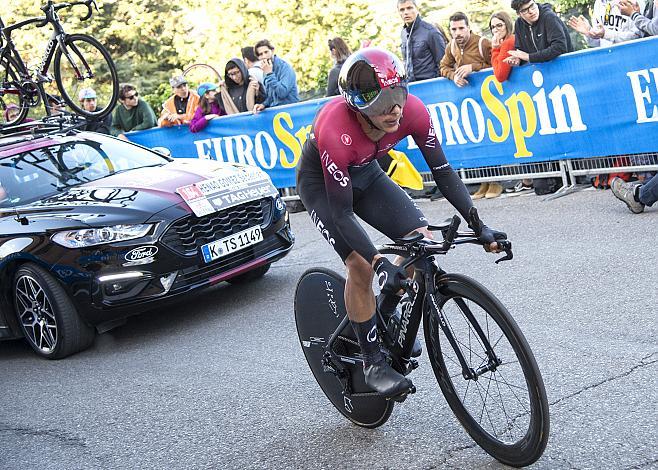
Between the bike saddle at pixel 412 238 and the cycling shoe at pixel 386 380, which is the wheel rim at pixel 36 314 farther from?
the bike saddle at pixel 412 238

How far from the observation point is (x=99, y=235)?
7770 millimetres

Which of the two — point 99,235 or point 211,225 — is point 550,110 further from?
point 99,235

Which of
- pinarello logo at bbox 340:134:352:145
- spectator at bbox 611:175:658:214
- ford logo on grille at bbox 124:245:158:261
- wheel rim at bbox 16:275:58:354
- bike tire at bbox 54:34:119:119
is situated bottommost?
spectator at bbox 611:175:658:214

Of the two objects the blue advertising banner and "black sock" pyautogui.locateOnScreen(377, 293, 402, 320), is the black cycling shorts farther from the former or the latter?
the blue advertising banner

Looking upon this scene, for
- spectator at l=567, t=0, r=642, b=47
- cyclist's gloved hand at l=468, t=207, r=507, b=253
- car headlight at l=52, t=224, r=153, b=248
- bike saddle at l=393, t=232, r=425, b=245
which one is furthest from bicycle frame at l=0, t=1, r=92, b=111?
cyclist's gloved hand at l=468, t=207, r=507, b=253

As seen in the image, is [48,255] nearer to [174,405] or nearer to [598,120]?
[174,405]

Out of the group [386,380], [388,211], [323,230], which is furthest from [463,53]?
[386,380]

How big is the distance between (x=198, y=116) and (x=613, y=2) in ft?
22.5

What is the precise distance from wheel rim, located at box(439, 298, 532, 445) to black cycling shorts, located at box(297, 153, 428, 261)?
0.72 meters

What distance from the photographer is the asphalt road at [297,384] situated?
4.79 meters

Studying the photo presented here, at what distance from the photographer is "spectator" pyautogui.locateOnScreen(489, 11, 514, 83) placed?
10.9m

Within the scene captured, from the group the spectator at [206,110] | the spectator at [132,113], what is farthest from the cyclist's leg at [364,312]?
the spectator at [132,113]

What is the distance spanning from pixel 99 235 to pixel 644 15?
6.25m

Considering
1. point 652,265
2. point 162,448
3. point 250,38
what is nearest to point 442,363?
point 162,448
